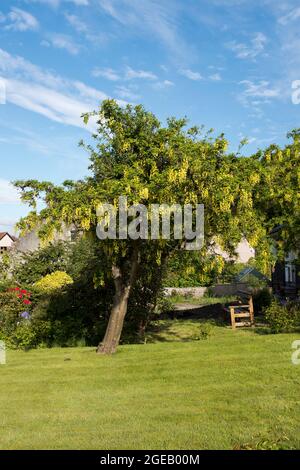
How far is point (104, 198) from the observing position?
10930mm

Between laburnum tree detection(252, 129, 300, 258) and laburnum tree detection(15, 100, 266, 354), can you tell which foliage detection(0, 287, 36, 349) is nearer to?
laburnum tree detection(15, 100, 266, 354)

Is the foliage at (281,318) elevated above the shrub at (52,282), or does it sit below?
below

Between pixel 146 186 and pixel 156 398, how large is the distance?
501 centimetres

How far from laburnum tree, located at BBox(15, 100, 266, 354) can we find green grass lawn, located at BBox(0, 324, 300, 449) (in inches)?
84.7

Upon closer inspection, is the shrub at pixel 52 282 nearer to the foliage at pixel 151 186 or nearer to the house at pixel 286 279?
the foliage at pixel 151 186

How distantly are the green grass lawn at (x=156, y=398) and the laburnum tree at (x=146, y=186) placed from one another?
2.15 m

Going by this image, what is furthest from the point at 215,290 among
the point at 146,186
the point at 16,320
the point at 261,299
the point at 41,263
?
the point at 146,186

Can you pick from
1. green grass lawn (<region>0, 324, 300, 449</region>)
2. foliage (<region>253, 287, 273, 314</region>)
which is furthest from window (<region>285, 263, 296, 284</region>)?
green grass lawn (<region>0, 324, 300, 449</region>)

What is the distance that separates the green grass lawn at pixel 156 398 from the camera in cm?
645

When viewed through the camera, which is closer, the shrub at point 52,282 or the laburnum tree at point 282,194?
the laburnum tree at point 282,194

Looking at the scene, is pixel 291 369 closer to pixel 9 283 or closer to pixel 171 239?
pixel 171 239

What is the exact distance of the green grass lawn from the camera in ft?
21.2

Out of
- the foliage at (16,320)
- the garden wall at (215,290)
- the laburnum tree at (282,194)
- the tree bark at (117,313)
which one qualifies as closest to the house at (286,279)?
the garden wall at (215,290)

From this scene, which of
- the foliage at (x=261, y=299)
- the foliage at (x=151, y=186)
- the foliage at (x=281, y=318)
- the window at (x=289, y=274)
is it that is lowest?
the foliage at (x=261, y=299)
